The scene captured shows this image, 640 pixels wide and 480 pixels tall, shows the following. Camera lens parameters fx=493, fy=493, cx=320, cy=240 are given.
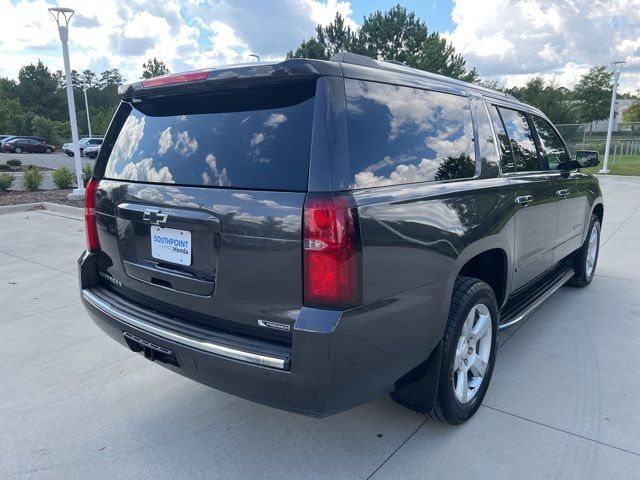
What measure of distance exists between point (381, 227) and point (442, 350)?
0.86 m

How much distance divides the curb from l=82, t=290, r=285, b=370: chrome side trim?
836cm

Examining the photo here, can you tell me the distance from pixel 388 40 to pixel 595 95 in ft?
85.0

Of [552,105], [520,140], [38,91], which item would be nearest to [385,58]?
[552,105]

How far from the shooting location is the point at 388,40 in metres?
42.7

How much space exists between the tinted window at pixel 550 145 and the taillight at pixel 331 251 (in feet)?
9.21

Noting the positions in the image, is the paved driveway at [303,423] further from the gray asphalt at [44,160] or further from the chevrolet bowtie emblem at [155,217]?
the gray asphalt at [44,160]

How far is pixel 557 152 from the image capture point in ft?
14.8

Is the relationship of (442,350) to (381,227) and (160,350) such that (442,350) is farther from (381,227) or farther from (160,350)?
(160,350)

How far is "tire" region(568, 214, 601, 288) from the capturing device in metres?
5.23

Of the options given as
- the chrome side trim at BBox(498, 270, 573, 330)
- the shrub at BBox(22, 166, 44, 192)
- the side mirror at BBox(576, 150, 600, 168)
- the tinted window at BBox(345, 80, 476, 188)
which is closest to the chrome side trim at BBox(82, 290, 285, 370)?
the tinted window at BBox(345, 80, 476, 188)

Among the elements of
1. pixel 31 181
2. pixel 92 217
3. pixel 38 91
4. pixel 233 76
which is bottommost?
pixel 31 181

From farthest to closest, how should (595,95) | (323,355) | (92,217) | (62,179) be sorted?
1. (595,95)
2. (62,179)
3. (92,217)
4. (323,355)

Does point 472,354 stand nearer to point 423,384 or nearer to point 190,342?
point 423,384

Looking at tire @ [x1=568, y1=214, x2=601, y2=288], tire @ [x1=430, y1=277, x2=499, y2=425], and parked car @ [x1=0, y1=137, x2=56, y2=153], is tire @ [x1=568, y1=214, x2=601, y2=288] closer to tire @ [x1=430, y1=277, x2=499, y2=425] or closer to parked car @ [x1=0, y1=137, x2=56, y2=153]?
tire @ [x1=430, y1=277, x2=499, y2=425]
